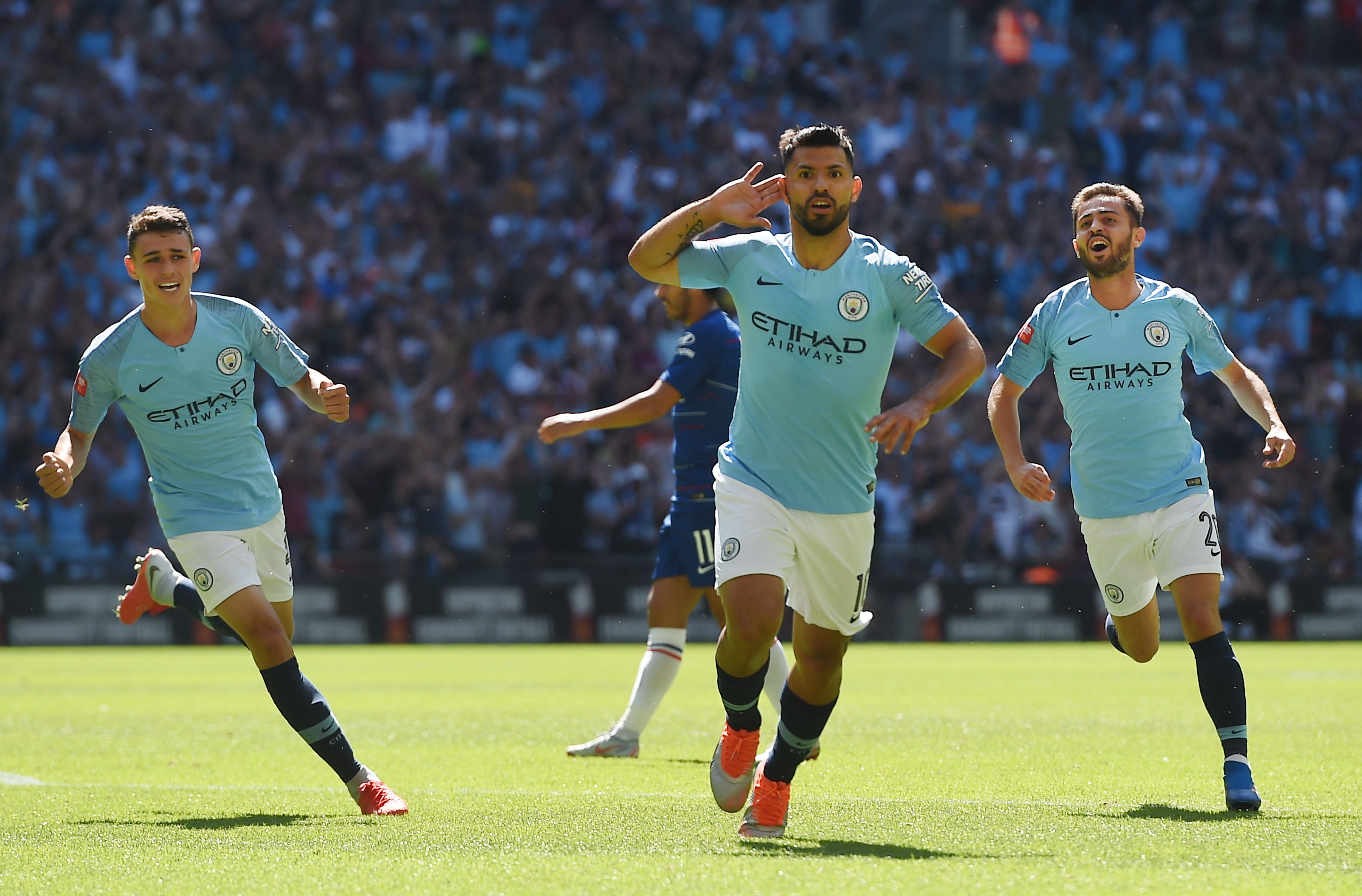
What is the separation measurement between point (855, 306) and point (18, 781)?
5130 millimetres

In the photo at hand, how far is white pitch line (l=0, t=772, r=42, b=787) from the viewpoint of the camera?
864 cm

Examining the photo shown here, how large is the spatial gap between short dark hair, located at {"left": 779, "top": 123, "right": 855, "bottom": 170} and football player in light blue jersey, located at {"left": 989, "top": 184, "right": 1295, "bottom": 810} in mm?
1840

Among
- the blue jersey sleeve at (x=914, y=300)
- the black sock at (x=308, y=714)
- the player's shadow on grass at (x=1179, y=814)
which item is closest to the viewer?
the blue jersey sleeve at (x=914, y=300)

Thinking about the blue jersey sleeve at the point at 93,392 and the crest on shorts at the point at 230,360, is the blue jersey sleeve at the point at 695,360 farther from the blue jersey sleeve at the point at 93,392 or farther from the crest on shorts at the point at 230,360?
the blue jersey sleeve at the point at 93,392

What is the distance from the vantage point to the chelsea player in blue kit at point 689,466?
9.77 m

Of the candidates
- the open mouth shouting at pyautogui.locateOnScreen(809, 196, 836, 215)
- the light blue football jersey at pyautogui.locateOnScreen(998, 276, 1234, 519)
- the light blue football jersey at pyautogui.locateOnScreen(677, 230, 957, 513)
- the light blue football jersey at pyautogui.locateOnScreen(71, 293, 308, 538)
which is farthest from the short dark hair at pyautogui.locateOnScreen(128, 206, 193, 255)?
the light blue football jersey at pyautogui.locateOnScreen(998, 276, 1234, 519)

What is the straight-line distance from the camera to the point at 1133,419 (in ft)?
26.5

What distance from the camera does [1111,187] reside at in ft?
26.9

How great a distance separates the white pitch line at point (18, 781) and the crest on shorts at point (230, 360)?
243 cm

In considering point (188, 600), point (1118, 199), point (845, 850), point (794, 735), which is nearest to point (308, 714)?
point (188, 600)

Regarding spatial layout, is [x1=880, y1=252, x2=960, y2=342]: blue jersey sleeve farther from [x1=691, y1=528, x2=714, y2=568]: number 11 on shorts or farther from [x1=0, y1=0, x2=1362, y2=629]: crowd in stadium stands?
[x1=0, y1=0, x2=1362, y2=629]: crowd in stadium stands

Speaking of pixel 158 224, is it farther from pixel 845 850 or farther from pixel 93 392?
pixel 845 850

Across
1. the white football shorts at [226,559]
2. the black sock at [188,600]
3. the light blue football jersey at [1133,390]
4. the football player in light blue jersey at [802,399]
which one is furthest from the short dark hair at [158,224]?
the light blue football jersey at [1133,390]

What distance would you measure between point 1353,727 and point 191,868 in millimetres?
7909
